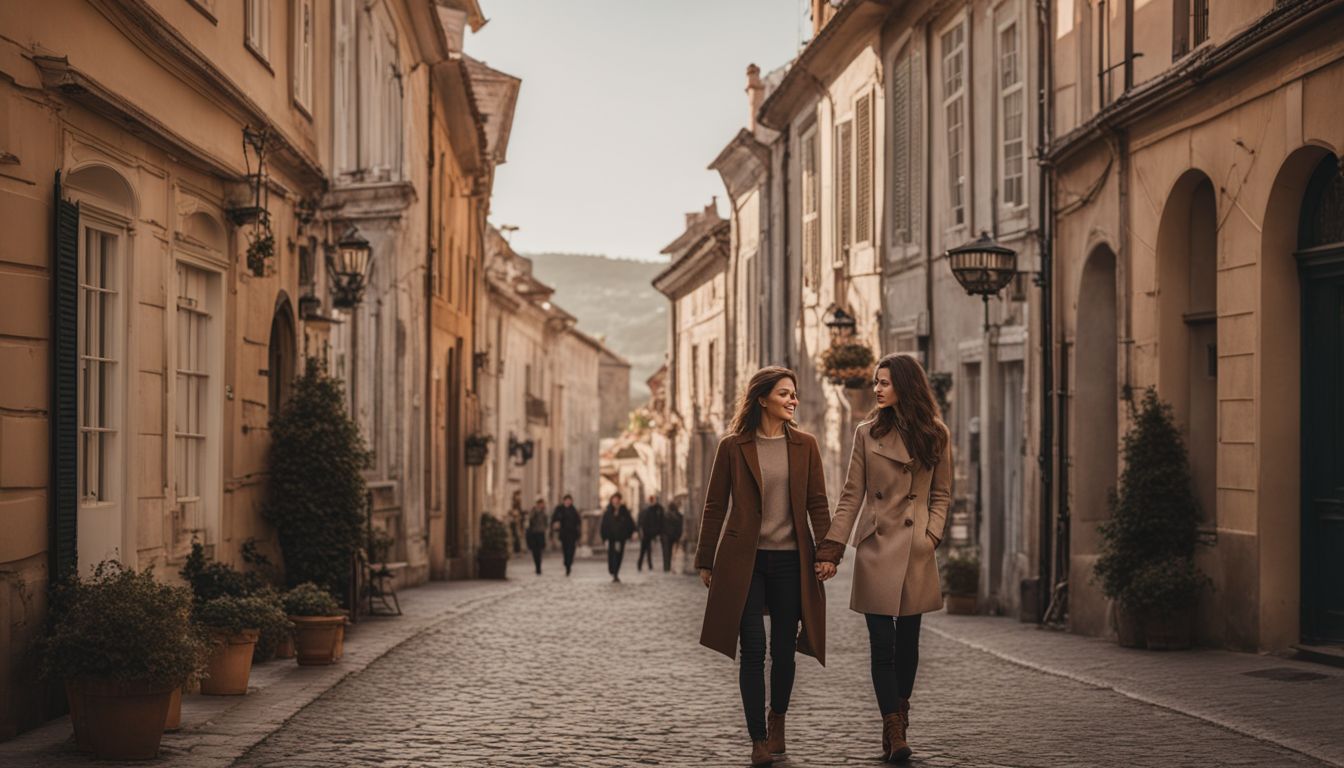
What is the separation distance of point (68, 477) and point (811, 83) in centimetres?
2245

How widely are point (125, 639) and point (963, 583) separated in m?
13.0

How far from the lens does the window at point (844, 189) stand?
2897cm

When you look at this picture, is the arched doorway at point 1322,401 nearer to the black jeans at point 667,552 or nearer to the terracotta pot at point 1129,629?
the terracotta pot at point 1129,629

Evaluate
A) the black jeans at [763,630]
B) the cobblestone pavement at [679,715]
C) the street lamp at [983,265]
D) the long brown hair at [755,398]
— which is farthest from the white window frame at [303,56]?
the black jeans at [763,630]

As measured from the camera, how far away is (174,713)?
10.1 metres

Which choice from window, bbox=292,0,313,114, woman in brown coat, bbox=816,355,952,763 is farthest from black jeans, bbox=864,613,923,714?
window, bbox=292,0,313,114

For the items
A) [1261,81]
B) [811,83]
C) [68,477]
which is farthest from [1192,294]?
[811,83]

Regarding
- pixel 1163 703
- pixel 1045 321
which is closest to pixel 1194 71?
pixel 1045 321

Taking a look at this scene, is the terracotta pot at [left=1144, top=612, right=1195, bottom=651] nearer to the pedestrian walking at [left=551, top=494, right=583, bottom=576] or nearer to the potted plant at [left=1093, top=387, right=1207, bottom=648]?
the potted plant at [left=1093, top=387, right=1207, bottom=648]

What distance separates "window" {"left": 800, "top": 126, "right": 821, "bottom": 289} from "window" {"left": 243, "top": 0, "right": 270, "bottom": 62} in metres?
16.4

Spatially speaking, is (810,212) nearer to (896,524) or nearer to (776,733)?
(896,524)

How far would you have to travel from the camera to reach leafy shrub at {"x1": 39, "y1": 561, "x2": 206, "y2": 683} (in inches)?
366

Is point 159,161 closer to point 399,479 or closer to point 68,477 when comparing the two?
point 68,477

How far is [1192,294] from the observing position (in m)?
15.9
